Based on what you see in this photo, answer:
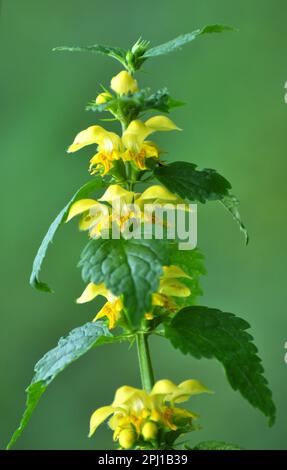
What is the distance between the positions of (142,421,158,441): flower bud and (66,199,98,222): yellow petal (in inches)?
8.1

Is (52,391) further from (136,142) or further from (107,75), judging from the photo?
(136,142)

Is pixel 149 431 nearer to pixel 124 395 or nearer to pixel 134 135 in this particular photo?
pixel 124 395

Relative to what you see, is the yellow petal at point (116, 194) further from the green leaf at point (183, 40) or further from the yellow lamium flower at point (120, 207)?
the green leaf at point (183, 40)

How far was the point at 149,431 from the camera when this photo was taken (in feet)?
2.17

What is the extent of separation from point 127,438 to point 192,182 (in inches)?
9.6

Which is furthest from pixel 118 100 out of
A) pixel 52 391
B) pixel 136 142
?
pixel 52 391

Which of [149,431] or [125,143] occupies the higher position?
[125,143]

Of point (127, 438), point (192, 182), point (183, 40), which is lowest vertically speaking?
point (127, 438)

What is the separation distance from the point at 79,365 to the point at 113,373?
0.08 meters

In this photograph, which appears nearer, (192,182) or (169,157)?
(192,182)

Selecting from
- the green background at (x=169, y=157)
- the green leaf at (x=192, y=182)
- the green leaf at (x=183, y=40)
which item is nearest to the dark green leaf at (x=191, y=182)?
the green leaf at (x=192, y=182)

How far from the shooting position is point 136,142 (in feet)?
2.29

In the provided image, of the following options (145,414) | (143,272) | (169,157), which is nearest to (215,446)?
(145,414)

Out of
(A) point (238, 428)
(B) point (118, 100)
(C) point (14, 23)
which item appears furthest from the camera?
(C) point (14, 23)
